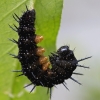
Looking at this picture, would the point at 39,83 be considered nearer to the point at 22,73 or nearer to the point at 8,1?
the point at 22,73

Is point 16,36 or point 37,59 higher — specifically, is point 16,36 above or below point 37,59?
above

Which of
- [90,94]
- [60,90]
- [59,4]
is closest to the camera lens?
[59,4]

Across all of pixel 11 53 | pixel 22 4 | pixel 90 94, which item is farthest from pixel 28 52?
pixel 90 94
